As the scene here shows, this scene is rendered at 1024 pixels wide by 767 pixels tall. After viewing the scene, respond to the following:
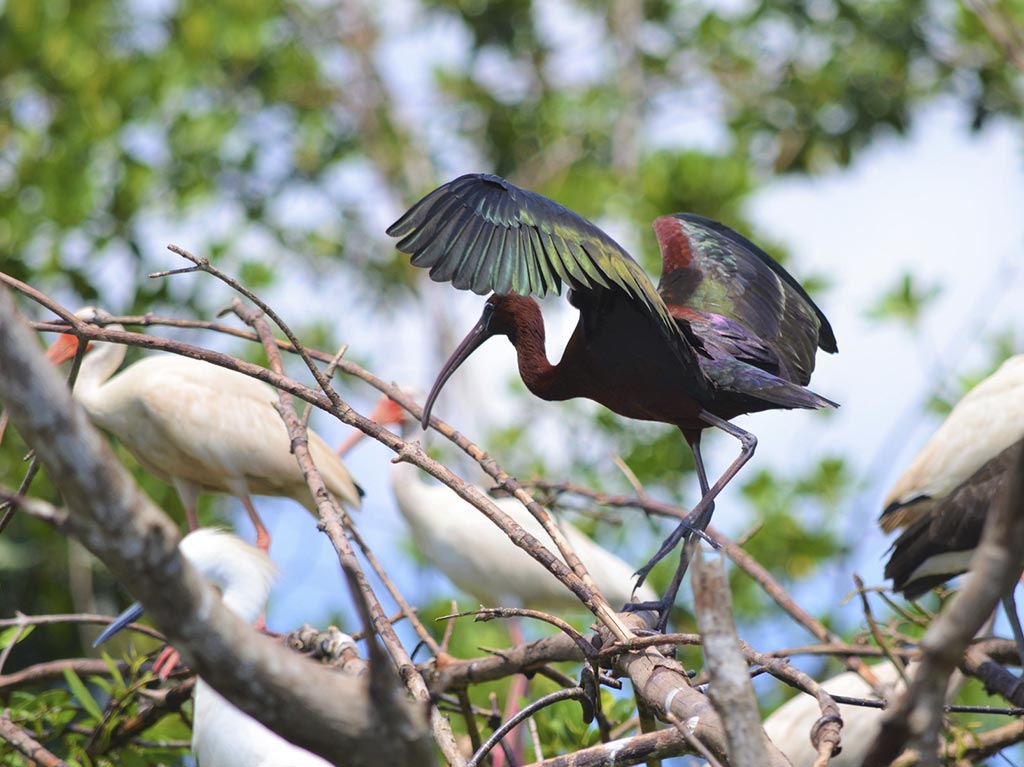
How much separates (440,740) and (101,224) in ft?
15.9

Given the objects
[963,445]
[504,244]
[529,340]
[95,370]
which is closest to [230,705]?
[504,244]

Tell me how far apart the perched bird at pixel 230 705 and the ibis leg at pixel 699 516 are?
0.82m

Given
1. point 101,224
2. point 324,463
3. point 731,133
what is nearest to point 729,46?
point 731,133

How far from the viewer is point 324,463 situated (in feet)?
16.5

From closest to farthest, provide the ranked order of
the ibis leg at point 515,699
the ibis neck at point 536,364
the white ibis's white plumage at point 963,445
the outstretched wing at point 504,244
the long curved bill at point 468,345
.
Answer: the outstretched wing at point 504,244 < the ibis neck at point 536,364 < the long curved bill at point 468,345 < the ibis leg at point 515,699 < the white ibis's white plumage at point 963,445

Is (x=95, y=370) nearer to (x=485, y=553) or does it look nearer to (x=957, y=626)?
(x=485, y=553)

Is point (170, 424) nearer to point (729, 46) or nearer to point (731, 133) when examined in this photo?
point (731, 133)

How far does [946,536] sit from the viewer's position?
4.55 meters

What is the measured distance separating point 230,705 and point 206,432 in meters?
2.65

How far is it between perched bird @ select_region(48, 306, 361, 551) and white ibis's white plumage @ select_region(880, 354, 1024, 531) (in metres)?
2.14

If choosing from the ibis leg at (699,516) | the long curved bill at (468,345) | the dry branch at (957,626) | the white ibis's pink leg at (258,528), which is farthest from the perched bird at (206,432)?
the dry branch at (957,626)

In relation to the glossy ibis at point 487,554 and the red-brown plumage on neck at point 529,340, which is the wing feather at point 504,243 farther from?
the glossy ibis at point 487,554

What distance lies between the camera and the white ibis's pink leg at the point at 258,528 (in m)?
5.39

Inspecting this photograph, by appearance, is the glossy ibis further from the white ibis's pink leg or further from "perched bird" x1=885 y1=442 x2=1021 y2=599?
"perched bird" x1=885 y1=442 x2=1021 y2=599
